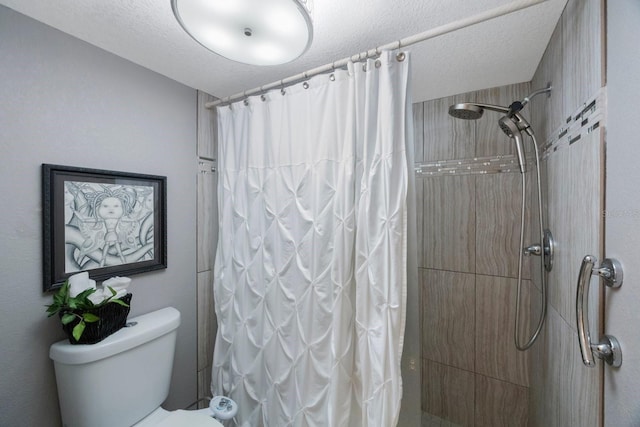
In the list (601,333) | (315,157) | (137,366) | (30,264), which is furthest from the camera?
(315,157)

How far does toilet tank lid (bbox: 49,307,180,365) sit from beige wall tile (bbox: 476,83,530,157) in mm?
2154

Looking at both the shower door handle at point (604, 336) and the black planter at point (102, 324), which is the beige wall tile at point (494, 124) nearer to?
the shower door handle at point (604, 336)

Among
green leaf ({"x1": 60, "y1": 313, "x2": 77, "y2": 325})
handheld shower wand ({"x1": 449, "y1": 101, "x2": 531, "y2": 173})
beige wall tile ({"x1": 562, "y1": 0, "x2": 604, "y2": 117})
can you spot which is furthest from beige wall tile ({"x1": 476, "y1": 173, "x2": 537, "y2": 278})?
green leaf ({"x1": 60, "y1": 313, "x2": 77, "y2": 325})

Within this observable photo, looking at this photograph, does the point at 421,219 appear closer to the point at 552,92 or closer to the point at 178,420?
the point at 552,92

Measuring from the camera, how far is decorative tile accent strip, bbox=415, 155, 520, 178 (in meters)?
1.61

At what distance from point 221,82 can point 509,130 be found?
5.53 feet

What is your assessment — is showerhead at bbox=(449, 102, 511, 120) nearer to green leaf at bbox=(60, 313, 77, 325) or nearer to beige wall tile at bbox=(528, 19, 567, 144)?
beige wall tile at bbox=(528, 19, 567, 144)

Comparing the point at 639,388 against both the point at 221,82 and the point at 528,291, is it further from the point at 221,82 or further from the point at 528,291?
the point at 221,82

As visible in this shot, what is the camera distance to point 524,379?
1582 mm

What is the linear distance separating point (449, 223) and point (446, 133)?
2.08ft

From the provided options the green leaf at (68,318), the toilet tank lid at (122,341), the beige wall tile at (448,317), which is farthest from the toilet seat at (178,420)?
the beige wall tile at (448,317)

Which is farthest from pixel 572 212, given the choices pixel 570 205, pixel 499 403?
pixel 499 403

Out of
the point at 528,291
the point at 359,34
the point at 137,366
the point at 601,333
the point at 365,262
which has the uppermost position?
the point at 359,34

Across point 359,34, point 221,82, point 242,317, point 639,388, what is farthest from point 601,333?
point 221,82
